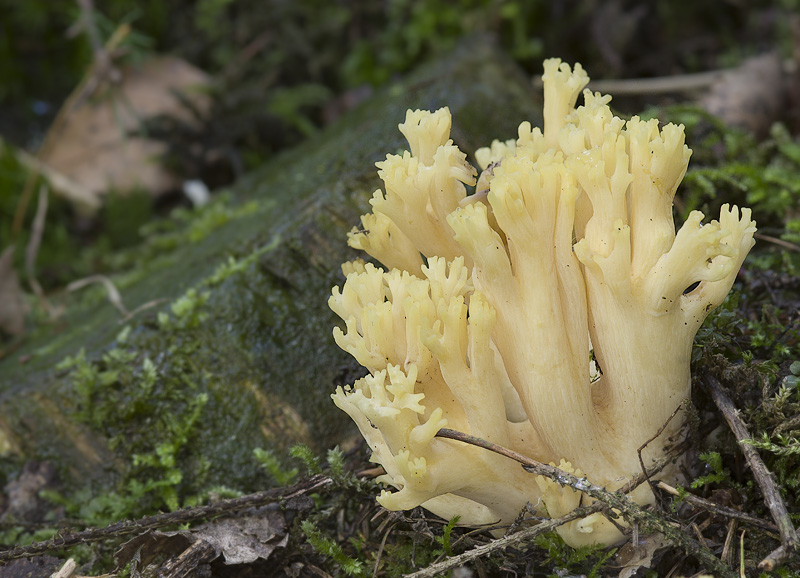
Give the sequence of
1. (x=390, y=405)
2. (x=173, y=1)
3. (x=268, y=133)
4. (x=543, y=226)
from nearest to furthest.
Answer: (x=390, y=405), (x=543, y=226), (x=268, y=133), (x=173, y=1)

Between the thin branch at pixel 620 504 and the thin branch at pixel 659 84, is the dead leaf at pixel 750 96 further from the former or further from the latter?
the thin branch at pixel 620 504

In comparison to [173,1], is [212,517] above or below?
below

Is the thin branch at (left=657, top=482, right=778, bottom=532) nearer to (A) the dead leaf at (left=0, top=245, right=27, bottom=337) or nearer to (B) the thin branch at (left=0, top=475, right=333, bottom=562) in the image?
(B) the thin branch at (left=0, top=475, right=333, bottom=562)

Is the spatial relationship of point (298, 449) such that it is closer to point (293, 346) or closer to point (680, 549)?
point (293, 346)

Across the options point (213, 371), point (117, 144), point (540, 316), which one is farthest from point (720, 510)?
point (117, 144)

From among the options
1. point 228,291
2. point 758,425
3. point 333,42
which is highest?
point 333,42

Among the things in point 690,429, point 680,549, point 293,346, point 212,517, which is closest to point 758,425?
point 690,429

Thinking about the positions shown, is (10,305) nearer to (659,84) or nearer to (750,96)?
(659,84)

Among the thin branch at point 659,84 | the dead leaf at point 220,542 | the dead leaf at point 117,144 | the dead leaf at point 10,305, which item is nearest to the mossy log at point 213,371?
the dead leaf at point 220,542
